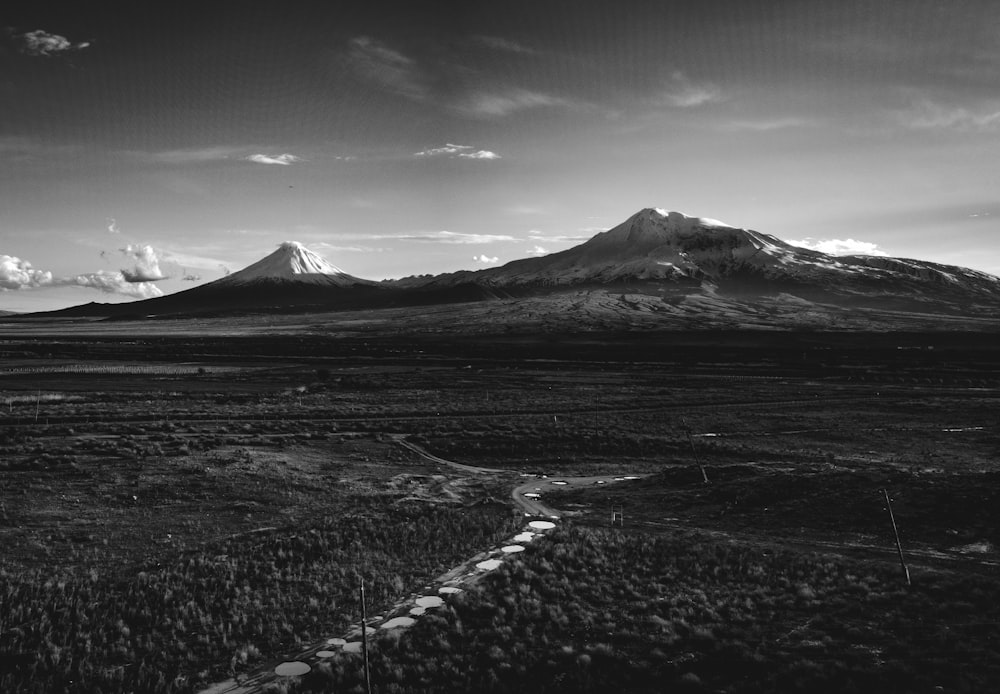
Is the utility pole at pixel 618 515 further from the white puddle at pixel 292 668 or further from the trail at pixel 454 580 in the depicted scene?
the white puddle at pixel 292 668

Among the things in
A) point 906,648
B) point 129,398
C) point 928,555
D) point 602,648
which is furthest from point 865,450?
point 129,398

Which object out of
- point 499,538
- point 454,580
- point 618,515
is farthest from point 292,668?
point 618,515

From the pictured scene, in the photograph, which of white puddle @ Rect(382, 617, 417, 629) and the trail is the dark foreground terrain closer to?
white puddle @ Rect(382, 617, 417, 629)

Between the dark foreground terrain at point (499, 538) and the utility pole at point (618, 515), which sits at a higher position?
the dark foreground terrain at point (499, 538)

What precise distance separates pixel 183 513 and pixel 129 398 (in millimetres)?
43505

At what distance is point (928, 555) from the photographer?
860 inches

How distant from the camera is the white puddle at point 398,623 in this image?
1735cm

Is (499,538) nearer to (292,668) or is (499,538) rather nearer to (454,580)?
(454,580)

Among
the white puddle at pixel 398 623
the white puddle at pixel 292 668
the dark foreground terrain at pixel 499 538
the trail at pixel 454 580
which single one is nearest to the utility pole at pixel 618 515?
the dark foreground terrain at pixel 499 538

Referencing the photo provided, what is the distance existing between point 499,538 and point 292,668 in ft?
37.5

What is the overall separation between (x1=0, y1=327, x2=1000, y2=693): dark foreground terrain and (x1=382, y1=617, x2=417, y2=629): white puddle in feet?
1.45

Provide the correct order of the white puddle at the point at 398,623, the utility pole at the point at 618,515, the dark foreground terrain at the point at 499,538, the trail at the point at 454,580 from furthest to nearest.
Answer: the utility pole at the point at 618,515
the white puddle at the point at 398,623
the dark foreground terrain at the point at 499,538
the trail at the point at 454,580

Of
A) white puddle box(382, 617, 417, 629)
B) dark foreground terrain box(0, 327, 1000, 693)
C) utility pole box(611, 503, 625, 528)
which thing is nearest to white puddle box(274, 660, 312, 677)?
dark foreground terrain box(0, 327, 1000, 693)

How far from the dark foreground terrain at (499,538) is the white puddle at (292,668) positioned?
55 cm
